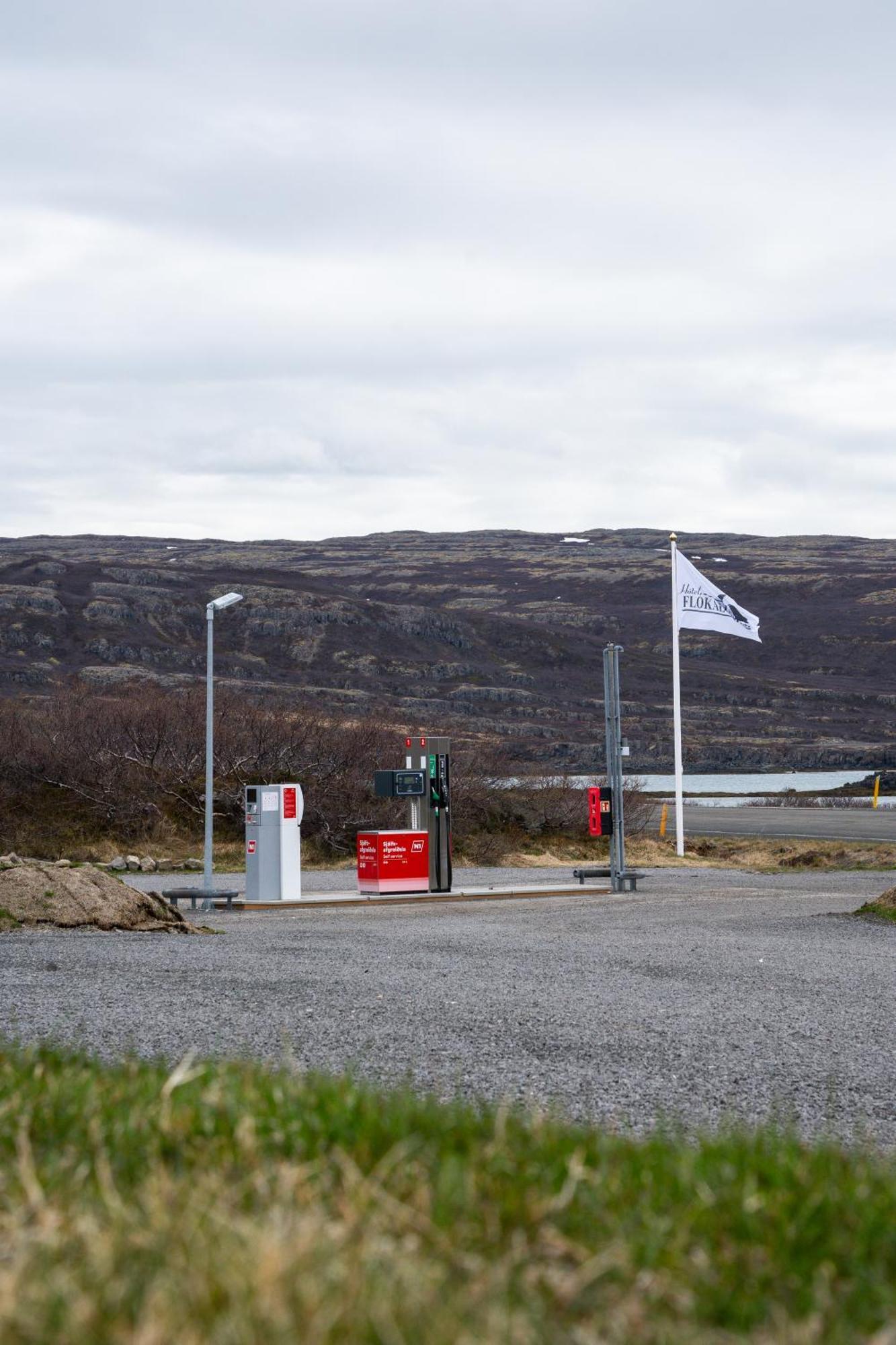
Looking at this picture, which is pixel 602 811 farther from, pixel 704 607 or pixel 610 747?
pixel 704 607

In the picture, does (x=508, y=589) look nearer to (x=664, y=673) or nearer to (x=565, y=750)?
(x=664, y=673)

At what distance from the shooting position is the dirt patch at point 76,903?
15711 millimetres

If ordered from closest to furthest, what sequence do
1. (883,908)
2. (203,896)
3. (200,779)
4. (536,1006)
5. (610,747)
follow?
(536,1006)
(883,908)
(203,896)
(610,747)
(200,779)

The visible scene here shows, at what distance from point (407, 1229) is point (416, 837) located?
21158mm

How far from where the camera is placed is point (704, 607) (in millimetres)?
31203

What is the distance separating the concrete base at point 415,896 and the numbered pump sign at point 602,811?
1.21 meters

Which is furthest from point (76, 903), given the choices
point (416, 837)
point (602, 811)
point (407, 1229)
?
point (407, 1229)

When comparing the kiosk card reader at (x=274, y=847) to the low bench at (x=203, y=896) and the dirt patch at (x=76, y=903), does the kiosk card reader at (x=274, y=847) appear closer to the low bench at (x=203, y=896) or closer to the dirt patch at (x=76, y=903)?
the low bench at (x=203, y=896)

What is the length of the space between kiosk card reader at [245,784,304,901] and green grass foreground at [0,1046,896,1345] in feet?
60.5

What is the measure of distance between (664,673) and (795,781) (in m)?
56.4

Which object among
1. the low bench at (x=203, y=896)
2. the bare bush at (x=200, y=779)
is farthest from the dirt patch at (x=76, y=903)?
the bare bush at (x=200, y=779)

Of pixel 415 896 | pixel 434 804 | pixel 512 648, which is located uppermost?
pixel 512 648

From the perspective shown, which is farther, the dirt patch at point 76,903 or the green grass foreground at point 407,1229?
the dirt patch at point 76,903

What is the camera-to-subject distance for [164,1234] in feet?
8.39
